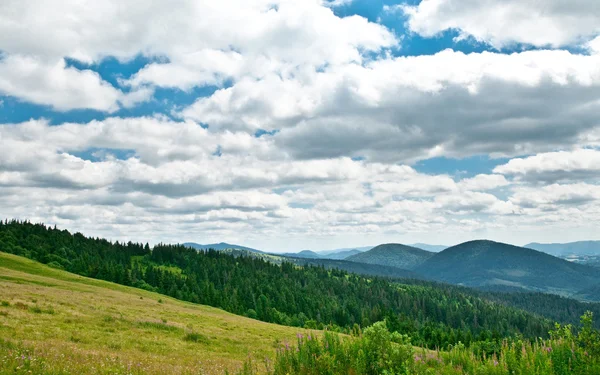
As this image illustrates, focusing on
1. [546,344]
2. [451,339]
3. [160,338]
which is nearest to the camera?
[546,344]

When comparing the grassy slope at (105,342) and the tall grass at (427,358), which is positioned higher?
the tall grass at (427,358)

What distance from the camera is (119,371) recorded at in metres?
15.8

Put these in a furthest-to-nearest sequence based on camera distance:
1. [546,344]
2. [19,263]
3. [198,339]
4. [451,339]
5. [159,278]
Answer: [159,278]
[451,339]
[19,263]
[198,339]
[546,344]

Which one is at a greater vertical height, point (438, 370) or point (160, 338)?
point (438, 370)

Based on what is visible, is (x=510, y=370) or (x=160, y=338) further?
(x=160, y=338)

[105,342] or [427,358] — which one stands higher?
[427,358]

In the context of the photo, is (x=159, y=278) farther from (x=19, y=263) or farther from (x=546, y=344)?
(x=546, y=344)

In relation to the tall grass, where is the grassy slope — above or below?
below

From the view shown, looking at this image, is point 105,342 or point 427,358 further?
point 105,342

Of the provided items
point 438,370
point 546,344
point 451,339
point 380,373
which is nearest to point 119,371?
point 380,373

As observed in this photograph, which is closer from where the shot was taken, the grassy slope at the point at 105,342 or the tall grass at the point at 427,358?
the tall grass at the point at 427,358

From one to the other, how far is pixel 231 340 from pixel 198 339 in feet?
11.6

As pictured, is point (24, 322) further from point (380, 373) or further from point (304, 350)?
point (380, 373)

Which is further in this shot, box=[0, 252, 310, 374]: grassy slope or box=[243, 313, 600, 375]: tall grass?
box=[0, 252, 310, 374]: grassy slope
